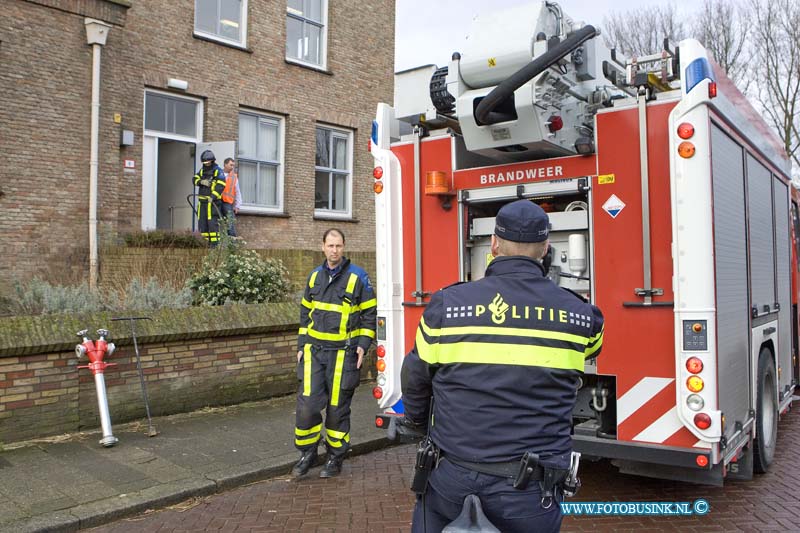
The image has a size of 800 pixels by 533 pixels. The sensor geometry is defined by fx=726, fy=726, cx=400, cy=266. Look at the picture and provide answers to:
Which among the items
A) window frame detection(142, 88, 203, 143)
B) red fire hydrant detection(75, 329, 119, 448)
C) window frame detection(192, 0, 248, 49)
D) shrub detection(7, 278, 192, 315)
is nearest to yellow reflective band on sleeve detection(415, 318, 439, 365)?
red fire hydrant detection(75, 329, 119, 448)

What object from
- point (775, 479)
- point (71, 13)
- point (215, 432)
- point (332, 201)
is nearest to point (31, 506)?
point (215, 432)

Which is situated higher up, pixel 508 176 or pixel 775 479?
pixel 508 176

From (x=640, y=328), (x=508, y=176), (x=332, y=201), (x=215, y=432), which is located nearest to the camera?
(x=640, y=328)

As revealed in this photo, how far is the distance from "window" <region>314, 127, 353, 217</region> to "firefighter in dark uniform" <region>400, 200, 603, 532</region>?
13764mm

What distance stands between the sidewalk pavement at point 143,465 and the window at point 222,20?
9177 millimetres

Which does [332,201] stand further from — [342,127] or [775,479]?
[775,479]

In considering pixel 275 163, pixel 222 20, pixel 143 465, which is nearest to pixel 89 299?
pixel 143 465

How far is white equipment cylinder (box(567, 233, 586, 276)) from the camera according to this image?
5.00m

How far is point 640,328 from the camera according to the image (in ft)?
15.3

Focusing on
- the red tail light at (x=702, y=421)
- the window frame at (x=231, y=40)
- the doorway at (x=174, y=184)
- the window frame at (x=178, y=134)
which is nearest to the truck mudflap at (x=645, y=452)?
the red tail light at (x=702, y=421)

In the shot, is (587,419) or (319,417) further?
(319,417)

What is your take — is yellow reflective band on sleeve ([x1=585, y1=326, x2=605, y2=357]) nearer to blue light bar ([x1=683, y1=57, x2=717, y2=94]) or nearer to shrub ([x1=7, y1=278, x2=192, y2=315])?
blue light bar ([x1=683, y1=57, x2=717, y2=94])

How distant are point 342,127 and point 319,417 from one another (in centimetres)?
1174

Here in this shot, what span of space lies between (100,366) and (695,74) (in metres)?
5.28
